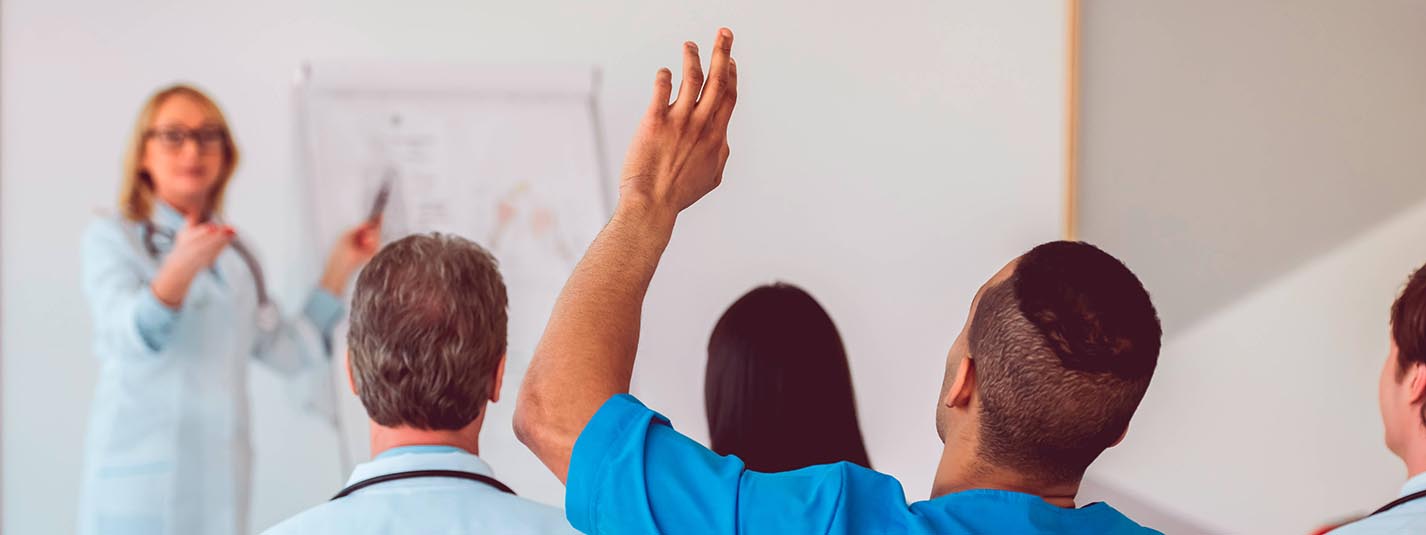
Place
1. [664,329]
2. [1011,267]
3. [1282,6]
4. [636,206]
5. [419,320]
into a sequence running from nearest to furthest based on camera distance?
[636,206] < [1011,267] < [419,320] < [664,329] < [1282,6]

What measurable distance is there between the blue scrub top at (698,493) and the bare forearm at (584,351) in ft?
0.05

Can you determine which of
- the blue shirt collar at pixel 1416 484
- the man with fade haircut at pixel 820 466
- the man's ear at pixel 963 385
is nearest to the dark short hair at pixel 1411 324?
the blue shirt collar at pixel 1416 484

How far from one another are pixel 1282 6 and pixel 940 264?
1264mm

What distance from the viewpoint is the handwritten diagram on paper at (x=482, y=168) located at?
117 inches

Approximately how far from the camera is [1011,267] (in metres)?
0.99

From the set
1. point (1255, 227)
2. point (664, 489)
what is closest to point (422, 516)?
point (664, 489)

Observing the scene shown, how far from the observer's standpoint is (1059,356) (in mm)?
928

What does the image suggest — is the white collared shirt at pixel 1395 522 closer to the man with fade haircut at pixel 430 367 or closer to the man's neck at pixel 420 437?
the man with fade haircut at pixel 430 367

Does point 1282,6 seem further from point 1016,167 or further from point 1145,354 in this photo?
point 1145,354

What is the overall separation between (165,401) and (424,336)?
1.57 meters

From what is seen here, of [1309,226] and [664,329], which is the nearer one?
[664,329]

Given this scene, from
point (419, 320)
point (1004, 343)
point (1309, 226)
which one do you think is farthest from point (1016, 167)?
point (1004, 343)

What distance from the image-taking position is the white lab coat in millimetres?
2682

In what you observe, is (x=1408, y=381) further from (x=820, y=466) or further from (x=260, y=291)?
(x=260, y=291)
